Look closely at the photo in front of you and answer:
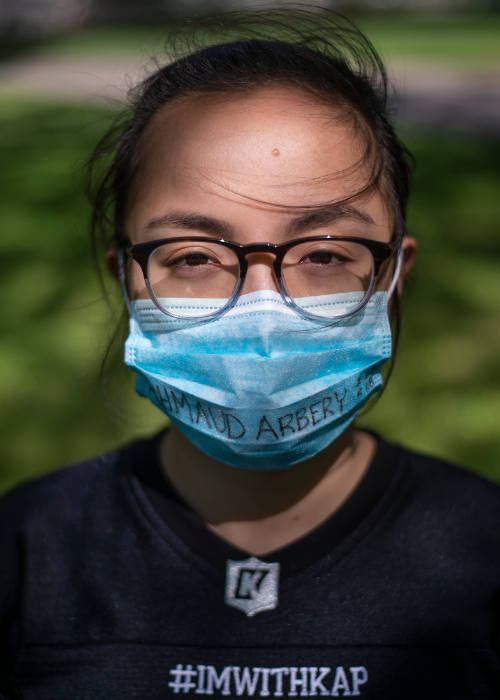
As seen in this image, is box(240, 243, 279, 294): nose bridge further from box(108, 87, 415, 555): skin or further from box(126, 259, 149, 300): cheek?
box(126, 259, 149, 300): cheek

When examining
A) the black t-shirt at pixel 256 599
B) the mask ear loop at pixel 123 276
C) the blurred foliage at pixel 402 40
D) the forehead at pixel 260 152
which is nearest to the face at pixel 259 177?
the forehead at pixel 260 152

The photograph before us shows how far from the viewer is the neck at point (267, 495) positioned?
5.60 feet

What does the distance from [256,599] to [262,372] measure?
0.49 metres

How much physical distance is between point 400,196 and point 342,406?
0.56 m

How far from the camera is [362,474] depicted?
1.78m

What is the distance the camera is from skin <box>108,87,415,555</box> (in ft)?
5.03

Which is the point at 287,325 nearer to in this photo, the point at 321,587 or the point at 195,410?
the point at 195,410

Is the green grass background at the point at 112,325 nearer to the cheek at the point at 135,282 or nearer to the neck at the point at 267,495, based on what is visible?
the cheek at the point at 135,282

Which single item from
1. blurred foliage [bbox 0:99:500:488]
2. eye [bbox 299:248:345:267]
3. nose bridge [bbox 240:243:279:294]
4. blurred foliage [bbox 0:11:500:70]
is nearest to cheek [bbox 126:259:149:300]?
nose bridge [bbox 240:243:279:294]

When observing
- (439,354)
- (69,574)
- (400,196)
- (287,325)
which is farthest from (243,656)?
(439,354)

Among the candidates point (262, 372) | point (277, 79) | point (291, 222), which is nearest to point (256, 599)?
point (262, 372)

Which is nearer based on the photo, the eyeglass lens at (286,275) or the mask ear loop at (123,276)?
the eyeglass lens at (286,275)

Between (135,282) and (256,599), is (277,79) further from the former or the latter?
(256,599)

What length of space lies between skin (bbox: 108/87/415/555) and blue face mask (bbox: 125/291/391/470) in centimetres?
9
